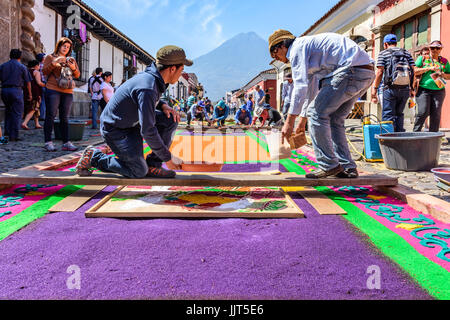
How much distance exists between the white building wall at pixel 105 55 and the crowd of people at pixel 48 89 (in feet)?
29.8

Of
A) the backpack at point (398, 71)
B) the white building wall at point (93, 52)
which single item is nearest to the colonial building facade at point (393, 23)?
the backpack at point (398, 71)

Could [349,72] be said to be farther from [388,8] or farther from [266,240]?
[388,8]

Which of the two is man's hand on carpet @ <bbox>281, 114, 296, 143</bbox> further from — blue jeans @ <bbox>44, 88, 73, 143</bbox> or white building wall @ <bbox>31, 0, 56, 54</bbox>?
white building wall @ <bbox>31, 0, 56, 54</bbox>

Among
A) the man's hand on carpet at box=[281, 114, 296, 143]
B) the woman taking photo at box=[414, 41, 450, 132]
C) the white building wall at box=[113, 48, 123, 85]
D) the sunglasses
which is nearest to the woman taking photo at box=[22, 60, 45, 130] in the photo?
the sunglasses

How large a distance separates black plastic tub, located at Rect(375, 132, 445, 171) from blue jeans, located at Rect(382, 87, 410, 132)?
946 millimetres

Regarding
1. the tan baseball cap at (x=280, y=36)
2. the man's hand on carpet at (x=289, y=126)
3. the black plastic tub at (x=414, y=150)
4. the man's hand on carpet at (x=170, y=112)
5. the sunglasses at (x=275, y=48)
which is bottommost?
the black plastic tub at (x=414, y=150)

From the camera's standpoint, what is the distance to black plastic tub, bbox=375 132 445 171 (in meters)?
3.97

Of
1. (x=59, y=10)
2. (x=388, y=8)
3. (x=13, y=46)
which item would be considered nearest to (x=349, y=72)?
(x=13, y=46)

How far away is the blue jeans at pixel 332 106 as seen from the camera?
290cm

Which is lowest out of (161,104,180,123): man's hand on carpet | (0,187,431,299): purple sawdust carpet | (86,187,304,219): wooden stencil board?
(0,187,431,299): purple sawdust carpet

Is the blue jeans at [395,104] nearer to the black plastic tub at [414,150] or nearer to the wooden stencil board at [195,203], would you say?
the black plastic tub at [414,150]

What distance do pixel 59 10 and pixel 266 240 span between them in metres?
14.9

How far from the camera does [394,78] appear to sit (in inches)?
192

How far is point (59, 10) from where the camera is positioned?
13703 mm
